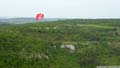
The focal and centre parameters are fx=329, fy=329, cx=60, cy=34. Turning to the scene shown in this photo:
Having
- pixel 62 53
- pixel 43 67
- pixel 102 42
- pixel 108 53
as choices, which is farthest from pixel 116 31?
pixel 43 67

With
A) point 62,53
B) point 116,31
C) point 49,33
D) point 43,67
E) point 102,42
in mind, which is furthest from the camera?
point 116,31

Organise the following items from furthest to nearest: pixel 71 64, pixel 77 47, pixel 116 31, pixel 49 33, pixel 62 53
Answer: pixel 116 31
pixel 49 33
pixel 77 47
pixel 62 53
pixel 71 64

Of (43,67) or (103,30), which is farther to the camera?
(103,30)

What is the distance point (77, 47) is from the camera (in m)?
38.0

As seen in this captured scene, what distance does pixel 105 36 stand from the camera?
149ft

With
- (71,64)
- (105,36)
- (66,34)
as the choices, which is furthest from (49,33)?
(71,64)

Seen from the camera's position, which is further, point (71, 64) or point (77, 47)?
point (77, 47)

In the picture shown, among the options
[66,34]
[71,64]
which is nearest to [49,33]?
[66,34]

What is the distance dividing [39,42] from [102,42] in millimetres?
8731

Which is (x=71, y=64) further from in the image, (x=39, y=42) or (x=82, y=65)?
(x=39, y=42)

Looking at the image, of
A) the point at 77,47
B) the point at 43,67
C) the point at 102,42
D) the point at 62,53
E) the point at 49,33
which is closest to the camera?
the point at 43,67

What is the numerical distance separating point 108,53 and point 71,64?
6.48m

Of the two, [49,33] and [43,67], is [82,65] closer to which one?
[43,67]

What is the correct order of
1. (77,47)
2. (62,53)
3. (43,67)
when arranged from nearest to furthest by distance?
(43,67) → (62,53) → (77,47)
